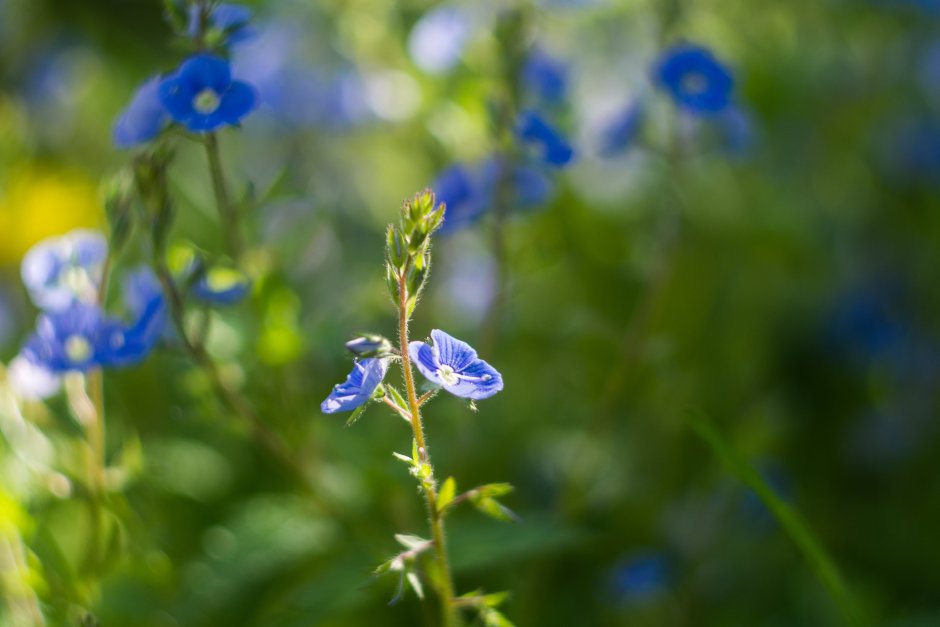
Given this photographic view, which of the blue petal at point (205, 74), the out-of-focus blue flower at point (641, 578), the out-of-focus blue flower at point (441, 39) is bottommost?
the out-of-focus blue flower at point (641, 578)

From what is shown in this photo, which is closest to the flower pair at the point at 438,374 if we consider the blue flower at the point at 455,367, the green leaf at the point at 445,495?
the blue flower at the point at 455,367

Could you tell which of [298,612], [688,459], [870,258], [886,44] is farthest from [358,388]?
[886,44]

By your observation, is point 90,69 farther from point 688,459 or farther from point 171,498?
point 688,459

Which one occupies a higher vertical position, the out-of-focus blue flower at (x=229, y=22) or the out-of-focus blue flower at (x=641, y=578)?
the out-of-focus blue flower at (x=229, y=22)

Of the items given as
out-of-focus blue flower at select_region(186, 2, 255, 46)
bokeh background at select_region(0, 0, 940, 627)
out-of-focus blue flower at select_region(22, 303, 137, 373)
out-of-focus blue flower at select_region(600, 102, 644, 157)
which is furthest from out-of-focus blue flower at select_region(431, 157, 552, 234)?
out-of-focus blue flower at select_region(22, 303, 137, 373)

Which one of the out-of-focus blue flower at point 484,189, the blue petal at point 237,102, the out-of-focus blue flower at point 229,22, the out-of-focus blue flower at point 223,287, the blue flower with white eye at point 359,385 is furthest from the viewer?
the out-of-focus blue flower at point 484,189

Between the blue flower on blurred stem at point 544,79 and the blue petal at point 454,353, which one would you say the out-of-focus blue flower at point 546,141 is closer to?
the blue flower on blurred stem at point 544,79

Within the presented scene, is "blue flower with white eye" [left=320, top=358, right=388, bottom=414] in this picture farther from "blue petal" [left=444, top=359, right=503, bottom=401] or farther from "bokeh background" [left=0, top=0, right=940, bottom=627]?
"bokeh background" [left=0, top=0, right=940, bottom=627]

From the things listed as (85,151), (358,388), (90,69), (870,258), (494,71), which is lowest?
(358,388)
